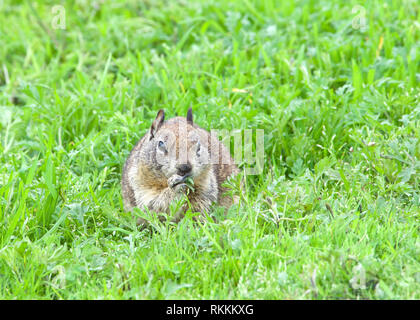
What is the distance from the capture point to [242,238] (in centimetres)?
354

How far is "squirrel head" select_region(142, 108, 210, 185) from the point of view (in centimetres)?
382

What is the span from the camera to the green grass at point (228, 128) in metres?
3.37

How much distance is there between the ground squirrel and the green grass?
0.19 meters

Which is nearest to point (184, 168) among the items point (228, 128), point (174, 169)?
point (174, 169)

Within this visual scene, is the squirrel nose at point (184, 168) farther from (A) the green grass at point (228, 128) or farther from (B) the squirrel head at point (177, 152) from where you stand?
(A) the green grass at point (228, 128)

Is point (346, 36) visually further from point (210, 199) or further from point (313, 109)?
point (210, 199)

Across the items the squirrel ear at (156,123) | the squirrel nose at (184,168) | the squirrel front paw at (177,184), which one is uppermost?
the squirrel ear at (156,123)

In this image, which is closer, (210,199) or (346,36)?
(210,199)

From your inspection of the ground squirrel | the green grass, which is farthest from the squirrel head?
the green grass

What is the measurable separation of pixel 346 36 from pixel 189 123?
2.46 meters

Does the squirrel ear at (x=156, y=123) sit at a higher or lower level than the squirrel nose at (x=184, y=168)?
higher

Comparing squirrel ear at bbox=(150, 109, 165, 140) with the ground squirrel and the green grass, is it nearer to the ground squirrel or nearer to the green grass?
the ground squirrel

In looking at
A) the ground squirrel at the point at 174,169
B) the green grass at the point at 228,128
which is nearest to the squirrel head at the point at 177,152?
the ground squirrel at the point at 174,169

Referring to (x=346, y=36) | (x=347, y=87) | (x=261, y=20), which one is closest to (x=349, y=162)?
(x=347, y=87)
